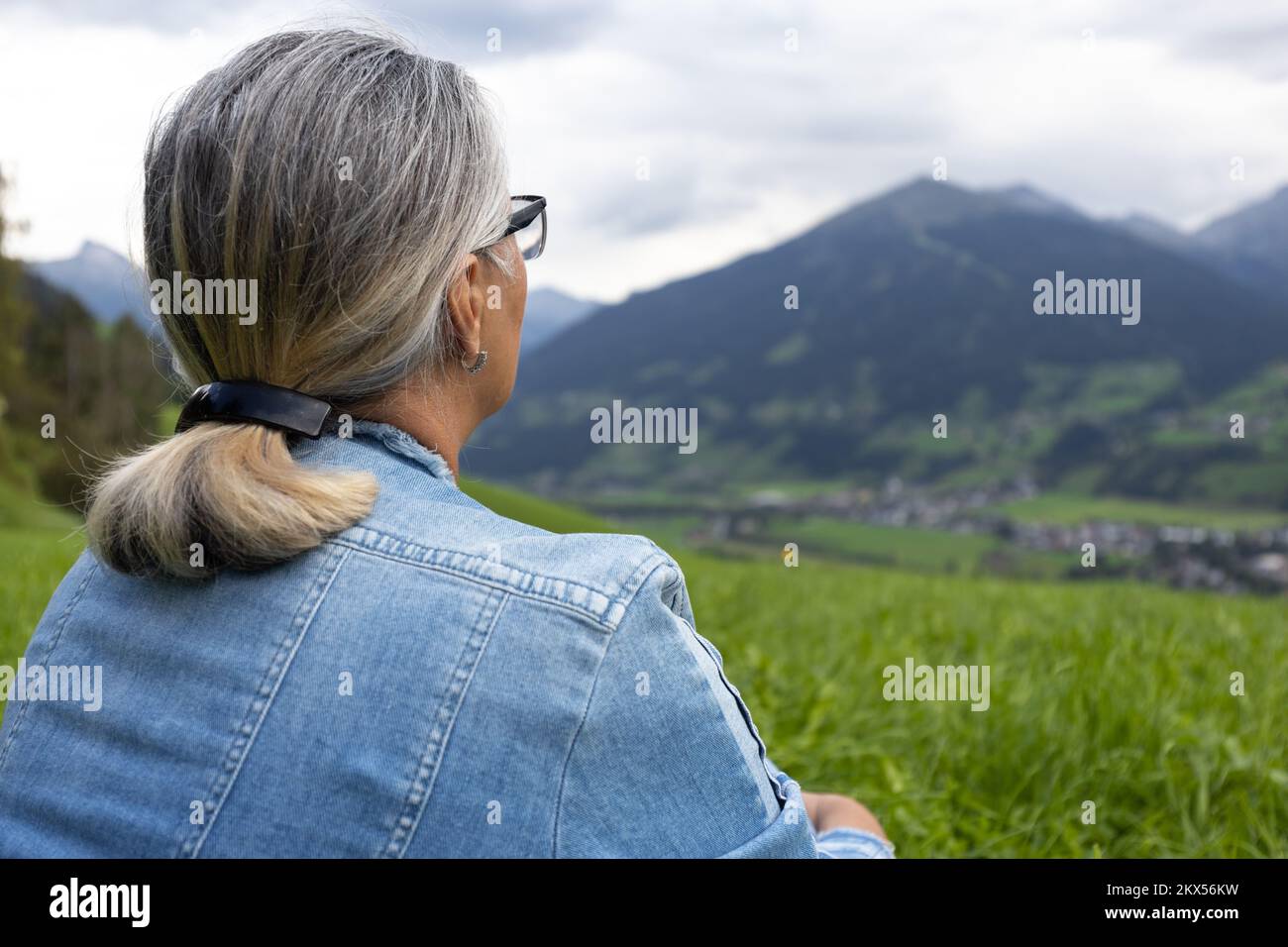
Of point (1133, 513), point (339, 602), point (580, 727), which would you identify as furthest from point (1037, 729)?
point (1133, 513)

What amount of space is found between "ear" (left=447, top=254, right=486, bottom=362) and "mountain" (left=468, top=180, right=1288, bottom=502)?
330 ft

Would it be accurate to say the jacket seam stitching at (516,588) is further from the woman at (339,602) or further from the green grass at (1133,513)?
the green grass at (1133,513)

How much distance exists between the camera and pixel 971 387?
16188cm

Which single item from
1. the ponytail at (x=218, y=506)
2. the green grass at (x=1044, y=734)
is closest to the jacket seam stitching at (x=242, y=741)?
the ponytail at (x=218, y=506)

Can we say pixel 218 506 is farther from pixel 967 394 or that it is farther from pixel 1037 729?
pixel 967 394

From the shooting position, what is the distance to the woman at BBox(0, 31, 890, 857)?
1.12 metres

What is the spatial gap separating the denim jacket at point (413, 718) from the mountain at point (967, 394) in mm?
100891

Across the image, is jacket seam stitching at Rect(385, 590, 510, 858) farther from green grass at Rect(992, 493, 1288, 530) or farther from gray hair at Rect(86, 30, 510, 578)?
green grass at Rect(992, 493, 1288, 530)

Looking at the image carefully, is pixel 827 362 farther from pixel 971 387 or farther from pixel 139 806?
pixel 139 806

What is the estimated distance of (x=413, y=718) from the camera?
43.7 inches

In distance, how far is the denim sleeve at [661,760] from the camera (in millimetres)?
1139
